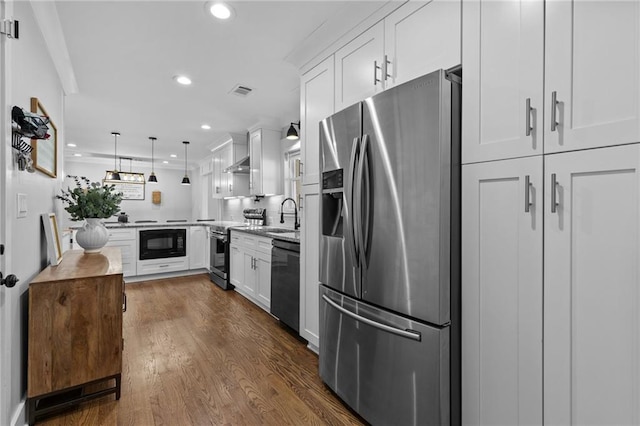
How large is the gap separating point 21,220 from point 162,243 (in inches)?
158

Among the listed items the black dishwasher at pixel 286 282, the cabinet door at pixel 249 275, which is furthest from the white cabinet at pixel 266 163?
the black dishwasher at pixel 286 282

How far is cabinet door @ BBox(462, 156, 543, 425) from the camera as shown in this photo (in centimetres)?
119

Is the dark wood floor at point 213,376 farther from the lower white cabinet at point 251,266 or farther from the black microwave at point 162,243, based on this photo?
the black microwave at point 162,243

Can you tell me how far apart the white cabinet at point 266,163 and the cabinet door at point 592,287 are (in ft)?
12.5

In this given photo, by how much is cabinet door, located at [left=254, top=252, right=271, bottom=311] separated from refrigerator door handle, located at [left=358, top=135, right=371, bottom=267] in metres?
1.93

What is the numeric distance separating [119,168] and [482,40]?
9.18 metres

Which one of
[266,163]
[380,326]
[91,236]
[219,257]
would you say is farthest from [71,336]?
[266,163]

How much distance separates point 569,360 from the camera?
1.11 m

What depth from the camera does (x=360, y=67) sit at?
2.02 meters

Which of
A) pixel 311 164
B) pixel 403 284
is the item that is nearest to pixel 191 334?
pixel 311 164

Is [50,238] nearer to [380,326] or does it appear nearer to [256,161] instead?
[380,326]

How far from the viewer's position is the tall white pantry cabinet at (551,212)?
100 cm

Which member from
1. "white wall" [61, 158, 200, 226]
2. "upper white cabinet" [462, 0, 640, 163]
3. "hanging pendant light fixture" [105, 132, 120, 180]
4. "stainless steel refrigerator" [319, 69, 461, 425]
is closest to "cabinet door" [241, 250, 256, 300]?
"stainless steel refrigerator" [319, 69, 461, 425]

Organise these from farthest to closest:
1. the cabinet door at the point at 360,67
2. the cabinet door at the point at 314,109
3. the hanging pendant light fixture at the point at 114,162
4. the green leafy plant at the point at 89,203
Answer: the hanging pendant light fixture at the point at 114,162 < the green leafy plant at the point at 89,203 < the cabinet door at the point at 314,109 < the cabinet door at the point at 360,67
